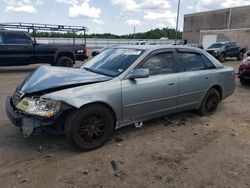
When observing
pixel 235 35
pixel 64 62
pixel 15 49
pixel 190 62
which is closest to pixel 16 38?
pixel 15 49

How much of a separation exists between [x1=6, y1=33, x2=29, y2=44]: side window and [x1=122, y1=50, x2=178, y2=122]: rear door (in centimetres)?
907

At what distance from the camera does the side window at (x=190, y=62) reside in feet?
16.8

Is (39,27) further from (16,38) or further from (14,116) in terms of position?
(14,116)

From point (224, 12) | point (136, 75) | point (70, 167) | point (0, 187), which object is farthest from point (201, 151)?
point (224, 12)

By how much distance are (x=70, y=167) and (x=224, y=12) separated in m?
55.9

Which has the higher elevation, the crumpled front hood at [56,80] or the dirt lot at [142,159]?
the crumpled front hood at [56,80]

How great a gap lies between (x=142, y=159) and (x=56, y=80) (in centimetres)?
171

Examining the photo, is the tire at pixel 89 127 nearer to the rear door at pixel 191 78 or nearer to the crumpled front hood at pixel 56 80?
the crumpled front hood at pixel 56 80

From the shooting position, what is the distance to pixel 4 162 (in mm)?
3617

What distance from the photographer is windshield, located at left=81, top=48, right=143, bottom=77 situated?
4.44 meters

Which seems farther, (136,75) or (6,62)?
(6,62)

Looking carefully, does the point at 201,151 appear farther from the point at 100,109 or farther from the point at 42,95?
the point at 42,95

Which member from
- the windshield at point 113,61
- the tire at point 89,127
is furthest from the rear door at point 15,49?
the tire at point 89,127

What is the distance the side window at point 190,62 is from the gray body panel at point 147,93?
10cm
